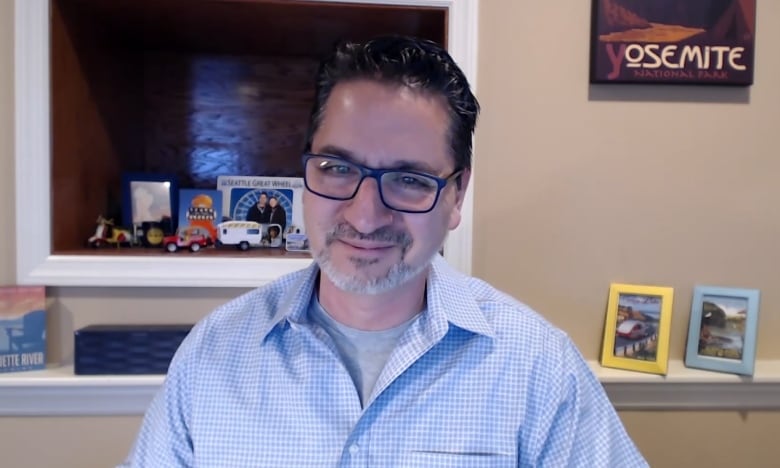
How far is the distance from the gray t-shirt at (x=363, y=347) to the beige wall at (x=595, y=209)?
0.48 metres

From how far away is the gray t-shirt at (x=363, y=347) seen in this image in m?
0.98

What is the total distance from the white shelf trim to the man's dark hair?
42 centimetres

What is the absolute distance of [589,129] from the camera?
142cm

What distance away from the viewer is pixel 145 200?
158 centimetres

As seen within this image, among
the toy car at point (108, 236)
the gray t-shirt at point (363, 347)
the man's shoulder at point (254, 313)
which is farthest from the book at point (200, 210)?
the gray t-shirt at point (363, 347)

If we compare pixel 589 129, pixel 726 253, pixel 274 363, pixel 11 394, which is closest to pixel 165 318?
pixel 11 394

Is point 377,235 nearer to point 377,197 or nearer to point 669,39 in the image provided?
point 377,197

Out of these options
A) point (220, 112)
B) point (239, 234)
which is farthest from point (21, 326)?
point (220, 112)

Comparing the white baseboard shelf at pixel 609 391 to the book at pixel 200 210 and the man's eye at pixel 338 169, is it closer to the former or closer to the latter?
the book at pixel 200 210

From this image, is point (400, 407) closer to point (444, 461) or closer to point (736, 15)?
point (444, 461)

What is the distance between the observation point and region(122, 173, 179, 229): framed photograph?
1.57 metres

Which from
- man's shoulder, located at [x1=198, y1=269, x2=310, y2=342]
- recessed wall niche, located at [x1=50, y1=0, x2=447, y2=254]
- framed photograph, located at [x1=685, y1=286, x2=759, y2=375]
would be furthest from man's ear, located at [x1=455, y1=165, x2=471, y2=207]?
framed photograph, located at [x1=685, y1=286, x2=759, y2=375]

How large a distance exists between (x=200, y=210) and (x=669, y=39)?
4.05ft

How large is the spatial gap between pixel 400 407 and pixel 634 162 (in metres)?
0.88
